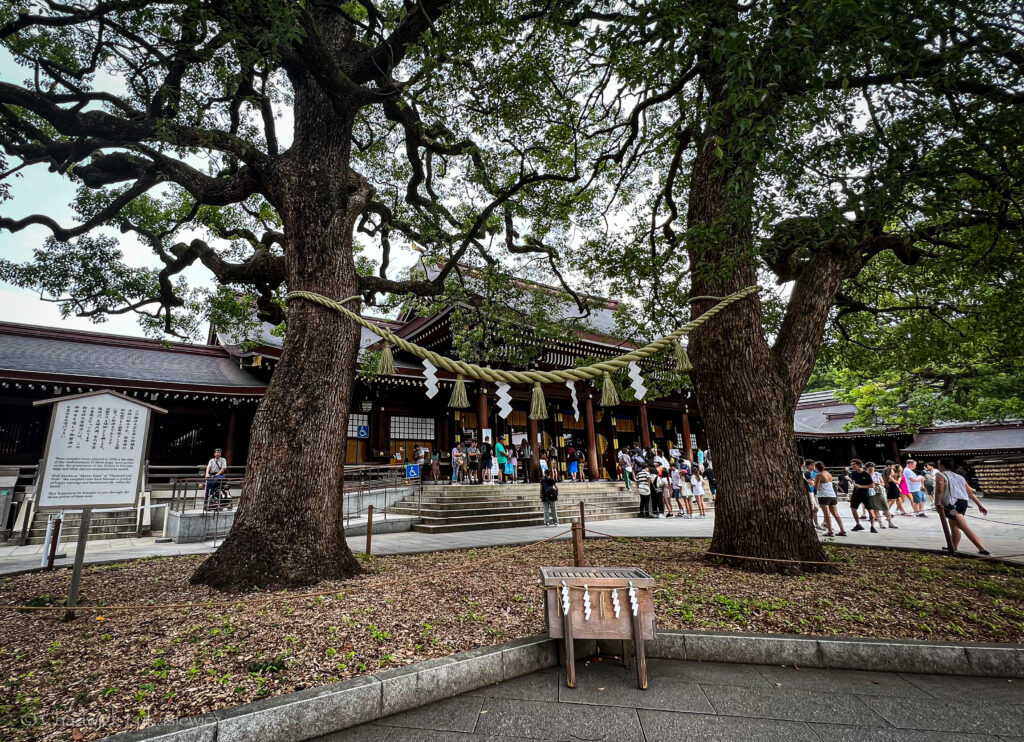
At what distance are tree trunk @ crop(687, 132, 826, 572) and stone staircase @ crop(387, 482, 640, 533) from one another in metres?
5.47

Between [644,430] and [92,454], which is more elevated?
[644,430]

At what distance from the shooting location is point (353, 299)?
14.5 ft

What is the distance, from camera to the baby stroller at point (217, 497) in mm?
8031

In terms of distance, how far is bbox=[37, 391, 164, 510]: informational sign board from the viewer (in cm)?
359

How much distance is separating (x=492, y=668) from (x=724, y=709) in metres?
1.24

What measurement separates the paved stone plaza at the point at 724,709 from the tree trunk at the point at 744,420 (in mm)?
1748

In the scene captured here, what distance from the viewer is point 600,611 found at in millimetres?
2469

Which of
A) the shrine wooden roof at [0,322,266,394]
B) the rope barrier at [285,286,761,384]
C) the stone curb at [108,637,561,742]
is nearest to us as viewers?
the stone curb at [108,637,561,742]

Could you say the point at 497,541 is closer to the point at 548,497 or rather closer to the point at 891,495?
the point at 548,497

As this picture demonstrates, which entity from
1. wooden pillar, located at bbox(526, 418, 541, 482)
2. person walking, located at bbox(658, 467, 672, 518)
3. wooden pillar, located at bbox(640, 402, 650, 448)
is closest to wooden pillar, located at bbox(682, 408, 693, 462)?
wooden pillar, located at bbox(640, 402, 650, 448)

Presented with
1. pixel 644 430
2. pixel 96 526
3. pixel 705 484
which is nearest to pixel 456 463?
pixel 96 526

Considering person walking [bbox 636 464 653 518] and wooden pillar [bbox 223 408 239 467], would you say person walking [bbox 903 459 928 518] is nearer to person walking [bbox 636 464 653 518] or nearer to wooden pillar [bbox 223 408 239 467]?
person walking [bbox 636 464 653 518]

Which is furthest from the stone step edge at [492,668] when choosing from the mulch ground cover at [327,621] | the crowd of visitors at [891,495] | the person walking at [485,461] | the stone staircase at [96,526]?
the person walking at [485,461]

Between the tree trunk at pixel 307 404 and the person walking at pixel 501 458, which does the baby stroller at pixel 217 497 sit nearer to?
the tree trunk at pixel 307 404
